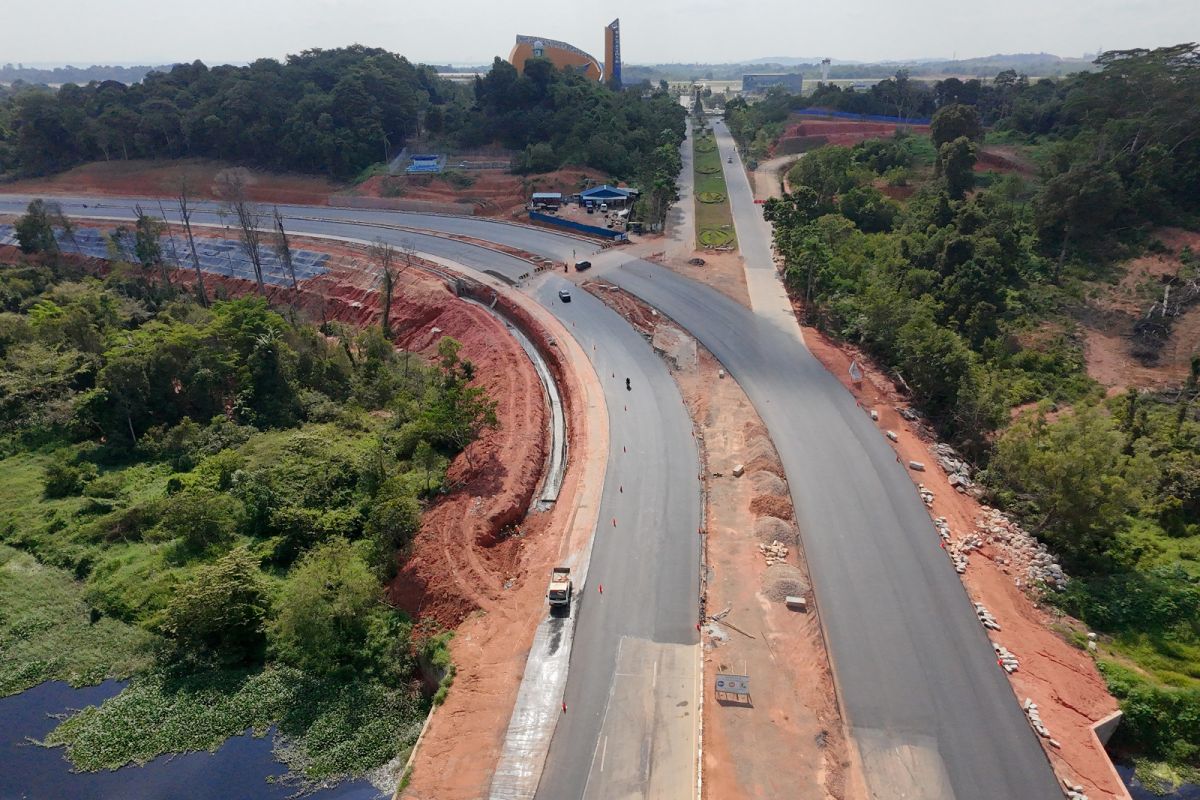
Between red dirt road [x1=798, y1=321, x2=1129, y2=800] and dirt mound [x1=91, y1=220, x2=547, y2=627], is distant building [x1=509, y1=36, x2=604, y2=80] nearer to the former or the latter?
dirt mound [x1=91, y1=220, x2=547, y2=627]

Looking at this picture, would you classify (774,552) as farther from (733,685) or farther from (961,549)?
(961,549)

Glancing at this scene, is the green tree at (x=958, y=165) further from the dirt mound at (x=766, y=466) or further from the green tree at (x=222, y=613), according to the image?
the green tree at (x=222, y=613)

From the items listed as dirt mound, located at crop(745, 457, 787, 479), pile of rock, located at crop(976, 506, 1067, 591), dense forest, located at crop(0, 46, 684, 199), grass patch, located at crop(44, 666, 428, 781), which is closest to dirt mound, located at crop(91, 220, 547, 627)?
grass patch, located at crop(44, 666, 428, 781)

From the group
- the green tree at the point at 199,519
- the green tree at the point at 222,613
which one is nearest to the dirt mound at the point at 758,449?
the green tree at the point at 222,613

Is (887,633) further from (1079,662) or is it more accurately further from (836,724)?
(1079,662)

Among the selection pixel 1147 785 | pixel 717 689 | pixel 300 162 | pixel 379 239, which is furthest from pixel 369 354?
pixel 300 162
